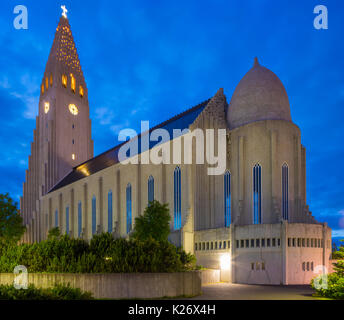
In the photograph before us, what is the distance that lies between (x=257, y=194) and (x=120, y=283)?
2357cm

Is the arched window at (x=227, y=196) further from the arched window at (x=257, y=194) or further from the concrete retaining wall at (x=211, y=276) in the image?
the concrete retaining wall at (x=211, y=276)

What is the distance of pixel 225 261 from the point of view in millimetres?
35375

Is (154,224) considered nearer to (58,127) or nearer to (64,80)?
(58,127)

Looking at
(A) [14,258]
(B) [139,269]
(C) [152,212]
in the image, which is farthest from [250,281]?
(A) [14,258]

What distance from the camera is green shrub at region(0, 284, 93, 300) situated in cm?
1446

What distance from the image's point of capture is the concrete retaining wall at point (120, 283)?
58.7ft

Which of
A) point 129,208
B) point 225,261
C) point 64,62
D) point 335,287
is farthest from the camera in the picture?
point 64,62

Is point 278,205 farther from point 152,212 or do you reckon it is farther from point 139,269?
point 139,269

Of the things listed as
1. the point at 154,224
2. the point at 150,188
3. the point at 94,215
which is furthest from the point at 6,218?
the point at 154,224

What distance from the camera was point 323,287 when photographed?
20172mm

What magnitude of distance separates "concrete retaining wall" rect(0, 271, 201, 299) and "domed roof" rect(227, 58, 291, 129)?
25.4 meters

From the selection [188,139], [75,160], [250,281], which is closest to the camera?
[250,281]

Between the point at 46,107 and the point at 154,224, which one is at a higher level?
the point at 46,107
